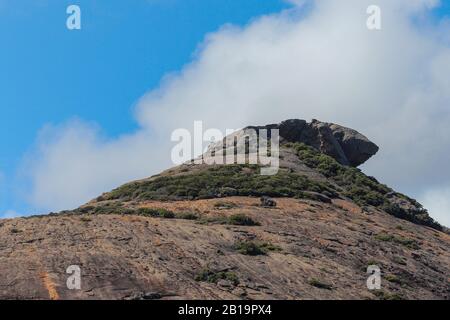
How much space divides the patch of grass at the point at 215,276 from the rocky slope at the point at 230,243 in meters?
0.04

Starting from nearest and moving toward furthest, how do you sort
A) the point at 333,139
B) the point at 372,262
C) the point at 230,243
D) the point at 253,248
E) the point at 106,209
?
the point at 253,248 < the point at 230,243 < the point at 372,262 < the point at 106,209 < the point at 333,139

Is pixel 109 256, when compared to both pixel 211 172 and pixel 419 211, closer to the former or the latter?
pixel 211 172

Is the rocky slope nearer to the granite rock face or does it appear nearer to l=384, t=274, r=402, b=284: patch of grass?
l=384, t=274, r=402, b=284: patch of grass

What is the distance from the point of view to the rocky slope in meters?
32.0

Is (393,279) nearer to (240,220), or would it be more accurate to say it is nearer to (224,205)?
(240,220)

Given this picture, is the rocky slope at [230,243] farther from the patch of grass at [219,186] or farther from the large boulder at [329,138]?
the large boulder at [329,138]

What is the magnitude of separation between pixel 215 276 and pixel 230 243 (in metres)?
5.58

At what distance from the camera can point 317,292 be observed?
110 ft

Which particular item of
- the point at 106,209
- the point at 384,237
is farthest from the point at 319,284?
the point at 106,209

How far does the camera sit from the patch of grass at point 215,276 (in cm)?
3322

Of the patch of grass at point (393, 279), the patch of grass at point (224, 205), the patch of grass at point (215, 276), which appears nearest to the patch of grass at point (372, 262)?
the patch of grass at point (393, 279)

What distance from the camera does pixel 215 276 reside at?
33625mm

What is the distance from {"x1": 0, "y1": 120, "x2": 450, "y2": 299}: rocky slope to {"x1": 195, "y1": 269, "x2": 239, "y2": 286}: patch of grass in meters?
0.04
